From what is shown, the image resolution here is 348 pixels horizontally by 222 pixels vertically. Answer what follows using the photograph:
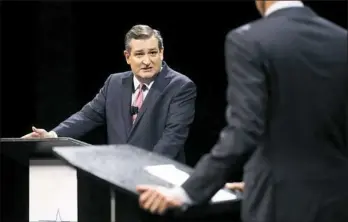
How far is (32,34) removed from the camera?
395 centimetres

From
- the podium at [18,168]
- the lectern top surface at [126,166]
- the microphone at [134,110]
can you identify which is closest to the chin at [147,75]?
the microphone at [134,110]

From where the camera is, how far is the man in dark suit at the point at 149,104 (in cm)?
291

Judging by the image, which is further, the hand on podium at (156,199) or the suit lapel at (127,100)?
the suit lapel at (127,100)

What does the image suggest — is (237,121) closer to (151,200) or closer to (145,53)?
(151,200)

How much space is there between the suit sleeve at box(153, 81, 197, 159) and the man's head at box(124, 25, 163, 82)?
0.15 metres

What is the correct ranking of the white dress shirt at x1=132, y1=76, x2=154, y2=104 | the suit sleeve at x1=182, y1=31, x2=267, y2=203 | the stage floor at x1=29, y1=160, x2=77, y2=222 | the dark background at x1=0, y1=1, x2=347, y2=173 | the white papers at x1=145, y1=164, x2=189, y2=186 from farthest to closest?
the dark background at x1=0, y1=1, x2=347, y2=173 < the white dress shirt at x1=132, y1=76, x2=154, y2=104 < the stage floor at x1=29, y1=160, x2=77, y2=222 < the white papers at x1=145, y1=164, x2=189, y2=186 < the suit sleeve at x1=182, y1=31, x2=267, y2=203

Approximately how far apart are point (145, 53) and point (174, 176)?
42.0 inches

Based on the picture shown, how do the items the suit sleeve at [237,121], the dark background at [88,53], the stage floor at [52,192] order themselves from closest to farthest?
the suit sleeve at [237,121] < the stage floor at [52,192] < the dark background at [88,53]

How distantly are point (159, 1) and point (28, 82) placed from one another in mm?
841

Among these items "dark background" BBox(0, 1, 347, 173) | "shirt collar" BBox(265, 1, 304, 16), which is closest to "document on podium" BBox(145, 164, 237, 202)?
"shirt collar" BBox(265, 1, 304, 16)

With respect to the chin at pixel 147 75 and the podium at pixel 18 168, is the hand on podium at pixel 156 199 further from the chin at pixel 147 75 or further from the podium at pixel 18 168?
the chin at pixel 147 75

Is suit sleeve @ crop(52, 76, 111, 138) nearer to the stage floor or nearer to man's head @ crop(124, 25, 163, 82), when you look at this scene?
man's head @ crop(124, 25, 163, 82)

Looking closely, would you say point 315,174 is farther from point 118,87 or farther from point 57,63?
point 57,63

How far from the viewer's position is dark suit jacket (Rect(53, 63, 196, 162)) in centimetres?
290
